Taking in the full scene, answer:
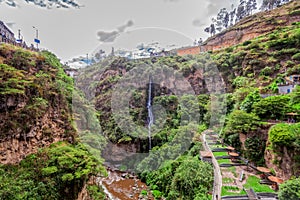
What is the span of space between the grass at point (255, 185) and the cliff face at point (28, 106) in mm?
11108

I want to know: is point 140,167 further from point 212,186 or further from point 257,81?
point 257,81

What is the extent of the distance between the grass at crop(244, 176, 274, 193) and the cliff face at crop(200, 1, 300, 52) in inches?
1017

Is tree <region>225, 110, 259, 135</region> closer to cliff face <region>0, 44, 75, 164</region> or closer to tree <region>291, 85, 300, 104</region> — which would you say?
tree <region>291, 85, 300, 104</region>

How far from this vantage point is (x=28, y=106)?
413 inches

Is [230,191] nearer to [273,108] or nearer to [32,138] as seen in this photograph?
[273,108]

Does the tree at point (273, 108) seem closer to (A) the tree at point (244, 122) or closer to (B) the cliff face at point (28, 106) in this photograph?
(A) the tree at point (244, 122)

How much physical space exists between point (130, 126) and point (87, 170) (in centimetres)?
1453

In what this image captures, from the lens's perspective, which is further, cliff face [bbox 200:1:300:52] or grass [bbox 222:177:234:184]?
cliff face [bbox 200:1:300:52]

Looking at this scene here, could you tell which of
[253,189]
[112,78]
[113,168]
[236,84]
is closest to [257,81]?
[236,84]

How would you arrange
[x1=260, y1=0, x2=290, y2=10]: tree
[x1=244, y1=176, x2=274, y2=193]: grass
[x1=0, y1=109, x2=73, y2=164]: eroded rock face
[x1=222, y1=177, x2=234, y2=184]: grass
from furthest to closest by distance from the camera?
[x1=260, y1=0, x2=290, y2=10]: tree < [x1=222, y1=177, x2=234, y2=184]: grass < [x1=244, y1=176, x2=274, y2=193]: grass < [x1=0, y1=109, x2=73, y2=164]: eroded rock face

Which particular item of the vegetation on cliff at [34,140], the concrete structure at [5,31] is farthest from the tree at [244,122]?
the concrete structure at [5,31]

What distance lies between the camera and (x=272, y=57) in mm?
21172

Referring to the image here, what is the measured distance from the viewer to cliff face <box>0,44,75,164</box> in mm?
9391

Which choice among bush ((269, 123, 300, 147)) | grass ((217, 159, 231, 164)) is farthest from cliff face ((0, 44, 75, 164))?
bush ((269, 123, 300, 147))
